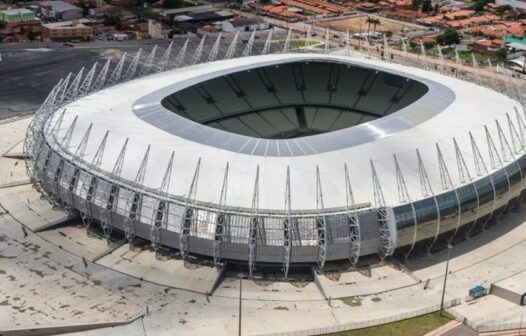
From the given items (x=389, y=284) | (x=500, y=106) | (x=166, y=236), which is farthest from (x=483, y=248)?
(x=166, y=236)

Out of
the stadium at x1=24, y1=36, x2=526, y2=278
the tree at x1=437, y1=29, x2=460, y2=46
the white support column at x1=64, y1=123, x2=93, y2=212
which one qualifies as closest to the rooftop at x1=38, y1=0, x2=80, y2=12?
the tree at x1=437, y1=29, x2=460, y2=46

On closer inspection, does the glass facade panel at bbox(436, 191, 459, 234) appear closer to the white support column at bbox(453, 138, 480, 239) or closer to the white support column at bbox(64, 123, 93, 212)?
the white support column at bbox(453, 138, 480, 239)

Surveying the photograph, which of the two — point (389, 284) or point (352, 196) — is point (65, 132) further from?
point (389, 284)

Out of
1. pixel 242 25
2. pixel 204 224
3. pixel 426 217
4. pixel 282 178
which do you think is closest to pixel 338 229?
pixel 282 178

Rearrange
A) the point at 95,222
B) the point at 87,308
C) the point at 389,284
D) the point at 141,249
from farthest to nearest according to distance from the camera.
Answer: the point at 95,222 < the point at 141,249 < the point at 389,284 < the point at 87,308

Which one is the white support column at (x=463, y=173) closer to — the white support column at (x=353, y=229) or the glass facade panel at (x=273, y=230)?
the white support column at (x=353, y=229)

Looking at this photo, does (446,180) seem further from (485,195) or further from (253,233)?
(253,233)
